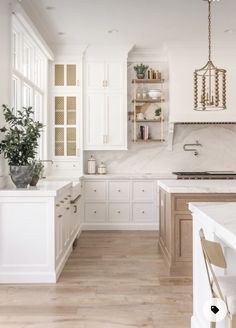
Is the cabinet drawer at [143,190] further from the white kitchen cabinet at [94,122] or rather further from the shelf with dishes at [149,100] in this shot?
the shelf with dishes at [149,100]

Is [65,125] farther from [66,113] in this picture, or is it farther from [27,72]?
[27,72]

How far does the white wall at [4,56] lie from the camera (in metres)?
3.99

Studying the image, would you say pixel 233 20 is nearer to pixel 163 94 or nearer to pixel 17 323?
pixel 163 94

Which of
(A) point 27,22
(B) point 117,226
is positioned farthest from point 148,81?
(A) point 27,22

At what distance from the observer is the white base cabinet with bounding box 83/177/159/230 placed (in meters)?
6.39

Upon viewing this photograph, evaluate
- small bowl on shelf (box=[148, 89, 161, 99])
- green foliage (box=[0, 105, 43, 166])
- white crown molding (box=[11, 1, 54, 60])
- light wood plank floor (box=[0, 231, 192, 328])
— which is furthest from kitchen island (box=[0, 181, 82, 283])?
small bowl on shelf (box=[148, 89, 161, 99])

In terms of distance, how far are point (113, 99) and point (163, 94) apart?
2.90 feet

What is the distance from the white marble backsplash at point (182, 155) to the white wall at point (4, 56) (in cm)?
289

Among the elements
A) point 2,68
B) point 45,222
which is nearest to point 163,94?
point 2,68

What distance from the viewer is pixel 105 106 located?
657cm

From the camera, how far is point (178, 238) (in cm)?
394

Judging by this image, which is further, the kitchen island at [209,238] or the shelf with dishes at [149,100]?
the shelf with dishes at [149,100]

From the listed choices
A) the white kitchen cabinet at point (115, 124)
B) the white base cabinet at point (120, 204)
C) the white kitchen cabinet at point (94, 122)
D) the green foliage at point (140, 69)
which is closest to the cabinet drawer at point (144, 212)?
the white base cabinet at point (120, 204)

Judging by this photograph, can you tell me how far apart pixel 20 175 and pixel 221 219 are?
232cm
